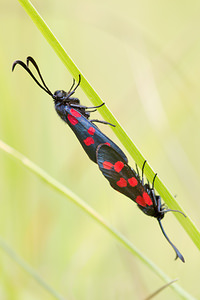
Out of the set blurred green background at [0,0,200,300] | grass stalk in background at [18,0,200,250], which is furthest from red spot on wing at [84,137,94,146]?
blurred green background at [0,0,200,300]

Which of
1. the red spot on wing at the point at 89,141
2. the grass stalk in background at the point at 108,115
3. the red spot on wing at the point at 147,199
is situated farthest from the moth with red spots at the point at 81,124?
the grass stalk in background at the point at 108,115

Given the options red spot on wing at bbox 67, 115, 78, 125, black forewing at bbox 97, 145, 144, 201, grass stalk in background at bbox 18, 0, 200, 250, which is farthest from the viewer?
red spot on wing at bbox 67, 115, 78, 125

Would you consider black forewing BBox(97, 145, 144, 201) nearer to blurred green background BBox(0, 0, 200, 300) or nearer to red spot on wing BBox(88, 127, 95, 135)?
red spot on wing BBox(88, 127, 95, 135)

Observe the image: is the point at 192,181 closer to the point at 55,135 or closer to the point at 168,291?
the point at 168,291

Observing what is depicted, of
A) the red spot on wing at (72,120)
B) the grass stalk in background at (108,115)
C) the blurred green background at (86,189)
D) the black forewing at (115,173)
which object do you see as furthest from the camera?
the blurred green background at (86,189)

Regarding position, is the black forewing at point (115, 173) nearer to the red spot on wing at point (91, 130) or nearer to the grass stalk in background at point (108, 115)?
the red spot on wing at point (91, 130)

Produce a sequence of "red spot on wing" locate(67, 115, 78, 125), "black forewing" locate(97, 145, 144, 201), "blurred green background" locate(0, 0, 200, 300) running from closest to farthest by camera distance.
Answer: "black forewing" locate(97, 145, 144, 201) → "red spot on wing" locate(67, 115, 78, 125) → "blurred green background" locate(0, 0, 200, 300)

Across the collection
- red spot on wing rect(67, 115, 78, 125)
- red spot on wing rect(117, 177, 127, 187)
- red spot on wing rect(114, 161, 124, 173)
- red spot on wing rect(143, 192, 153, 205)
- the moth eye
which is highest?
the moth eye

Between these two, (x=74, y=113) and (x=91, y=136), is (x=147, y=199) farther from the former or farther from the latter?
(x=74, y=113)

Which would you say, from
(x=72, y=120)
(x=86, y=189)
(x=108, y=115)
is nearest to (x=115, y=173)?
(x=72, y=120)
